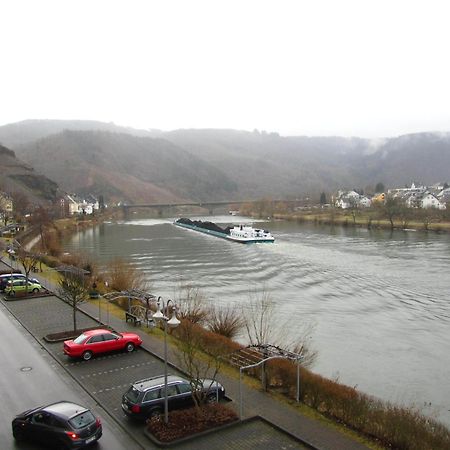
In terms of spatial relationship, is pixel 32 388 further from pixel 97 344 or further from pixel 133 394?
pixel 133 394

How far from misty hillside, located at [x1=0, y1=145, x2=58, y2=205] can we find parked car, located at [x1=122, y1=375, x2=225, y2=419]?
94.1 m

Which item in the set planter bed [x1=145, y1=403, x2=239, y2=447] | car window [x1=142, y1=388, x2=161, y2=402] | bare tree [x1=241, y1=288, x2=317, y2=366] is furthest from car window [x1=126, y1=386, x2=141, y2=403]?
bare tree [x1=241, y1=288, x2=317, y2=366]

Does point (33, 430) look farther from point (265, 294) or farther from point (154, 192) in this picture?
point (154, 192)

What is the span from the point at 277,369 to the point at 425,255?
3343 cm

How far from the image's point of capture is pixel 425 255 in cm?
4219

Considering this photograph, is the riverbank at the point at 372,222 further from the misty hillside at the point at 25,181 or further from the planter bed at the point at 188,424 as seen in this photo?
the planter bed at the point at 188,424

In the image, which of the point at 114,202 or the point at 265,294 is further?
the point at 114,202

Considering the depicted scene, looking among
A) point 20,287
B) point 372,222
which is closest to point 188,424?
point 20,287

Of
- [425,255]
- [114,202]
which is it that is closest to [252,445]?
[425,255]

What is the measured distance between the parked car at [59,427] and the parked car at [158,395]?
3.01 ft

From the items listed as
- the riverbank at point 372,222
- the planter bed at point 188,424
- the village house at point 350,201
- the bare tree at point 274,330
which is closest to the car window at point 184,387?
the planter bed at point 188,424

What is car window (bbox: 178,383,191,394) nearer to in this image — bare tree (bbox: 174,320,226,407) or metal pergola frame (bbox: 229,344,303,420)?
bare tree (bbox: 174,320,226,407)

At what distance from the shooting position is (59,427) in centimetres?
924

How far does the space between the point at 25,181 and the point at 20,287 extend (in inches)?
3548
